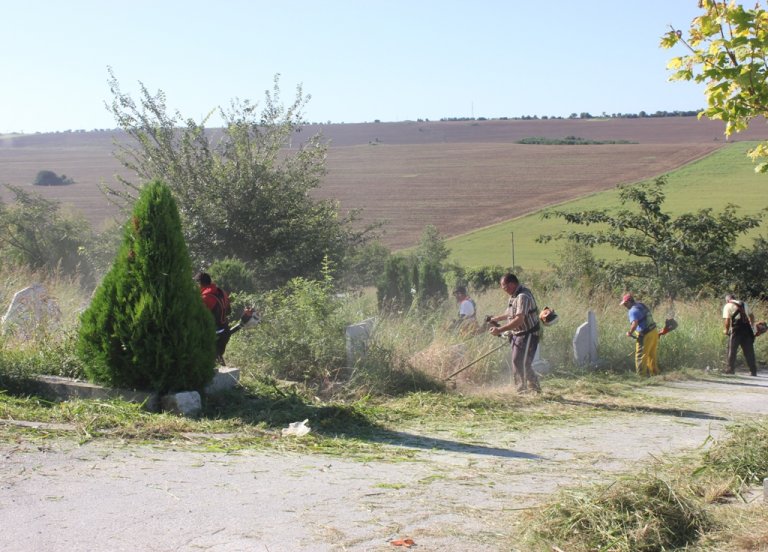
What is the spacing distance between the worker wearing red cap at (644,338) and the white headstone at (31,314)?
27.8 feet

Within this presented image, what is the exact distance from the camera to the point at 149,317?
8531 millimetres

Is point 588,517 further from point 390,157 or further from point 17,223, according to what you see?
Answer: point 390,157

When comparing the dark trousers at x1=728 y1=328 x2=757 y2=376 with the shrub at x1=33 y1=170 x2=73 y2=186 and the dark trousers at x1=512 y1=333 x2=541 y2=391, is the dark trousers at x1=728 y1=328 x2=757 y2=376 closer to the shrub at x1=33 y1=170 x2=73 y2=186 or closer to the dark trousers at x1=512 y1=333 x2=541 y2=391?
the dark trousers at x1=512 y1=333 x2=541 y2=391

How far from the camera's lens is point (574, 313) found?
15258 millimetres

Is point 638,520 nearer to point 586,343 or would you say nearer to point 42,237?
point 586,343

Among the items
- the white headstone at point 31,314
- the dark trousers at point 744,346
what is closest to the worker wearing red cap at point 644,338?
the dark trousers at point 744,346

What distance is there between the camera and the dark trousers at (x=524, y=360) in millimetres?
10914

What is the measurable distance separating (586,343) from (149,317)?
7724 millimetres

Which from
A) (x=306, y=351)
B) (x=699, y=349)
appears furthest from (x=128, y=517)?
(x=699, y=349)

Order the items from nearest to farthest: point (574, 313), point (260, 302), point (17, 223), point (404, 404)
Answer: point (404, 404)
point (260, 302)
point (574, 313)
point (17, 223)

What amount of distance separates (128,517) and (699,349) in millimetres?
12384

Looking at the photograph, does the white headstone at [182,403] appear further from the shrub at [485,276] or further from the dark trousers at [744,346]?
the shrub at [485,276]

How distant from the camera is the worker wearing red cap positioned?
13.7 metres

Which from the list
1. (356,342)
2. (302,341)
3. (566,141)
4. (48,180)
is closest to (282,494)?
(302,341)
